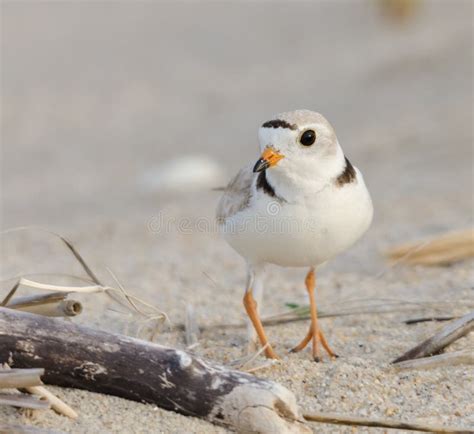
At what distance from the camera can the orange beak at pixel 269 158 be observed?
9.69ft

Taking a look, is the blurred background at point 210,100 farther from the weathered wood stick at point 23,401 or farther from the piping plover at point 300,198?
the weathered wood stick at point 23,401

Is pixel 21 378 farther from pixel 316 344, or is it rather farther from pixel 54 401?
pixel 316 344

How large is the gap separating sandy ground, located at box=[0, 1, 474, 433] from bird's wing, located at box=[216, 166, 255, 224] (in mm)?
412

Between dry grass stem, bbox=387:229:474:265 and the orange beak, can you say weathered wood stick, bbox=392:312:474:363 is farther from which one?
dry grass stem, bbox=387:229:474:265

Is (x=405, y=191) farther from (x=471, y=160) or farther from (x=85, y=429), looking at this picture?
(x=85, y=429)

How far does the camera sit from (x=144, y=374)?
8.30ft

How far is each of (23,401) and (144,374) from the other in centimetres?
35

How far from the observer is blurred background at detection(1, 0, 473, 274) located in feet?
23.9

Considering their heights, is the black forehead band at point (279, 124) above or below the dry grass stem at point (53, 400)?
above

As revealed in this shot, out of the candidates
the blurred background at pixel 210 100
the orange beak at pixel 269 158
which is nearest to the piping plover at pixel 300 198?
the orange beak at pixel 269 158

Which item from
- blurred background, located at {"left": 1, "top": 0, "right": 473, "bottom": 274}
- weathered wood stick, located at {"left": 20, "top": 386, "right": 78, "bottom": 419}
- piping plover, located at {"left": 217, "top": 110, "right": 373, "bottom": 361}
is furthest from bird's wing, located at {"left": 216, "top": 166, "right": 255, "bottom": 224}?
blurred background, located at {"left": 1, "top": 0, "right": 473, "bottom": 274}

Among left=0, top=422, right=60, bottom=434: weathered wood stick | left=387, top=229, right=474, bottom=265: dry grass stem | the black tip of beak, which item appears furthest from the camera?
left=387, top=229, right=474, bottom=265: dry grass stem

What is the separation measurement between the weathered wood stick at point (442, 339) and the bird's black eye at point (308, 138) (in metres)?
0.83

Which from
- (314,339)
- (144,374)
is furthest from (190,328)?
(144,374)
